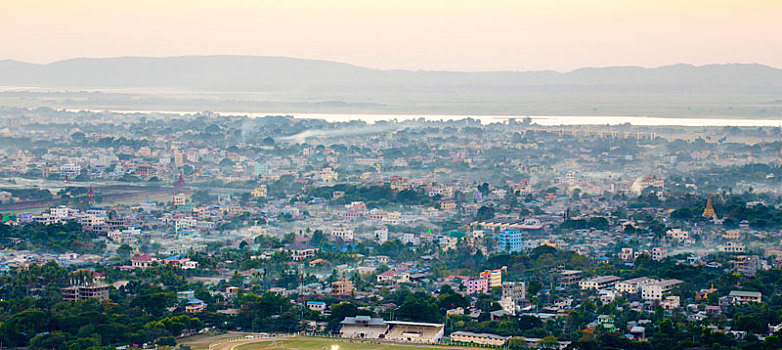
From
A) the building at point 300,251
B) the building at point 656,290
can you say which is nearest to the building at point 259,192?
the building at point 300,251

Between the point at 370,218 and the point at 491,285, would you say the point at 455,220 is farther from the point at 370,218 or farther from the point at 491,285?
the point at 491,285

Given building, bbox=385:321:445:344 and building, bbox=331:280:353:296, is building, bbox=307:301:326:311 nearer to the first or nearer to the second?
building, bbox=331:280:353:296

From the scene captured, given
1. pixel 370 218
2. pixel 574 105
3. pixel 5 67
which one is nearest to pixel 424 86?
pixel 574 105

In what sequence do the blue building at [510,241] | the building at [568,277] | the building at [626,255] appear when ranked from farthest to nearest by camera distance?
the blue building at [510,241] < the building at [626,255] < the building at [568,277]

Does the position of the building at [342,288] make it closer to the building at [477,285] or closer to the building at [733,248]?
the building at [477,285]

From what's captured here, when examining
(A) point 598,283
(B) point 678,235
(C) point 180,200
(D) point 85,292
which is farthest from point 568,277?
(C) point 180,200

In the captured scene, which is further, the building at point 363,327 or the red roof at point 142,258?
the red roof at point 142,258

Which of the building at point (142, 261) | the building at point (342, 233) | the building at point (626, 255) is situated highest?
the building at point (142, 261)
